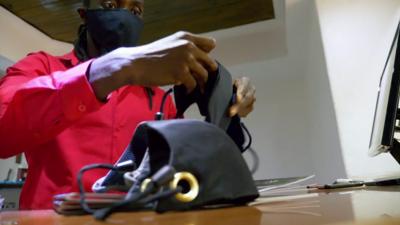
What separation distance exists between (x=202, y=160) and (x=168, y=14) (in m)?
2.02

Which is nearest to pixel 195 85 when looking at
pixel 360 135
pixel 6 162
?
pixel 360 135

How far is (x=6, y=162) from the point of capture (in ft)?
8.09

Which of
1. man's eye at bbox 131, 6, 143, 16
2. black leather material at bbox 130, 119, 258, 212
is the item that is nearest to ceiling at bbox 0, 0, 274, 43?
man's eye at bbox 131, 6, 143, 16

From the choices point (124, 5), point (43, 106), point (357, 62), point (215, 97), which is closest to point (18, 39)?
point (124, 5)

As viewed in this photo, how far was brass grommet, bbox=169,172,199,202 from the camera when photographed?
1.02 ft

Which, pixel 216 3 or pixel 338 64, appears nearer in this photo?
pixel 338 64

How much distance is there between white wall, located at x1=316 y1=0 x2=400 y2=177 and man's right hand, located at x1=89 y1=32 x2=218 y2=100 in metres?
1.13

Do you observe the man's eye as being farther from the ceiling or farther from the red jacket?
the ceiling

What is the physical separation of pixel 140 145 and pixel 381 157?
123cm

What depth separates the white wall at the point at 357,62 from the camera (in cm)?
140

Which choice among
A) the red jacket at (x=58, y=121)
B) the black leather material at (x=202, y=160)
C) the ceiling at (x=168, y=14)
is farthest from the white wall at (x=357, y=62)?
the black leather material at (x=202, y=160)

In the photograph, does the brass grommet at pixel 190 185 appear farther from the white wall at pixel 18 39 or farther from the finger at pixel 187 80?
the white wall at pixel 18 39

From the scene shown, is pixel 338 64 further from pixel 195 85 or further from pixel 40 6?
pixel 40 6

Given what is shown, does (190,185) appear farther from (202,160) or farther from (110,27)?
(110,27)
